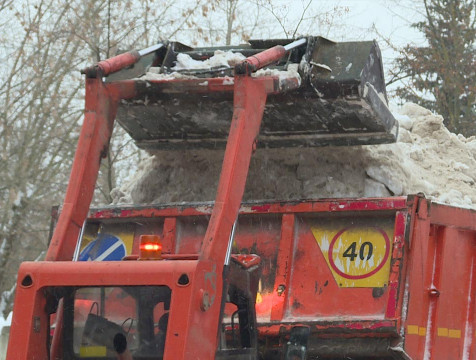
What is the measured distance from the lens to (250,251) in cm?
549

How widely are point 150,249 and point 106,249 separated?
155cm

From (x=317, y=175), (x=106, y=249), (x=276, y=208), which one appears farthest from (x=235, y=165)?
(x=317, y=175)

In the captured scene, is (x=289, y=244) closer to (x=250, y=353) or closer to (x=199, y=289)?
(x=250, y=353)

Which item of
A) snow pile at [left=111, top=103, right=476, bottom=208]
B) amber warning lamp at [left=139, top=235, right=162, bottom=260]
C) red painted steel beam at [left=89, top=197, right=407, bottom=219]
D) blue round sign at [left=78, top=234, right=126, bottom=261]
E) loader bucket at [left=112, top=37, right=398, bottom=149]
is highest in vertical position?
loader bucket at [left=112, top=37, right=398, bottom=149]

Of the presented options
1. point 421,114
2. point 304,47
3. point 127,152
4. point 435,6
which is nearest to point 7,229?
point 127,152

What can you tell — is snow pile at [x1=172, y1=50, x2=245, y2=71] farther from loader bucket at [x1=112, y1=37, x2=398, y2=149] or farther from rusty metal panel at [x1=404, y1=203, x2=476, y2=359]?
rusty metal panel at [x1=404, y1=203, x2=476, y2=359]

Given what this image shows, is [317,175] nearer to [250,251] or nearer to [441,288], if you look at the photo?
[250,251]

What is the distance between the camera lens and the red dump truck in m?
4.29

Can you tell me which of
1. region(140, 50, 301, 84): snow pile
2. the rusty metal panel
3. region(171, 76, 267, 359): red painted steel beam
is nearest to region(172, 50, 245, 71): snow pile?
region(140, 50, 301, 84): snow pile

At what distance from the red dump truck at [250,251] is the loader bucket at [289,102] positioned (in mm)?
12

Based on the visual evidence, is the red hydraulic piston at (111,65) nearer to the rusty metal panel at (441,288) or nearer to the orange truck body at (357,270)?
the orange truck body at (357,270)

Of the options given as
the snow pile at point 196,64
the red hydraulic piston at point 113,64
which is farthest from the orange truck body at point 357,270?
the red hydraulic piston at point 113,64

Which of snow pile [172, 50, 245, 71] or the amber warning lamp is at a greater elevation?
snow pile [172, 50, 245, 71]

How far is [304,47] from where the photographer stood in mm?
5543
